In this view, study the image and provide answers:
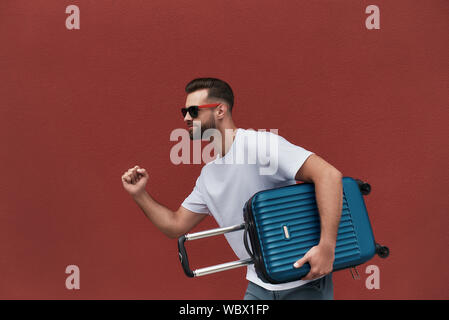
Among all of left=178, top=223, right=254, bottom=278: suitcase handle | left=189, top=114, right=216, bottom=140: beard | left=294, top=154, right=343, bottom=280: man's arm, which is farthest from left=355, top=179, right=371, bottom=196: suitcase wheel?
left=189, top=114, right=216, bottom=140: beard

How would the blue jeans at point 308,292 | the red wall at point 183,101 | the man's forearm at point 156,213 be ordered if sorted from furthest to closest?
the red wall at point 183,101
the man's forearm at point 156,213
the blue jeans at point 308,292

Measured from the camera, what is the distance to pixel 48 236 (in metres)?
2.01

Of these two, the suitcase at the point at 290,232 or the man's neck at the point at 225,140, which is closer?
the suitcase at the point at 290,232

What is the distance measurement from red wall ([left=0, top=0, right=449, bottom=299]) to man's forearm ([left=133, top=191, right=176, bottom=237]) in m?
0.55

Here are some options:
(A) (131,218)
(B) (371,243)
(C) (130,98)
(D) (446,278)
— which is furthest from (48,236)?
(D) (446,278)

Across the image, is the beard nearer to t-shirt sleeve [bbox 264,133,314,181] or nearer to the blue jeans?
t-shirt sleeve [bbox 264,133,314,181]

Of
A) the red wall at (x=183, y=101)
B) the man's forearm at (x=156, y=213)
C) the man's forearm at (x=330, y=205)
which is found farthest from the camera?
the red wall at (x=183, y=101)

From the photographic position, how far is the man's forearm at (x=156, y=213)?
138 cm

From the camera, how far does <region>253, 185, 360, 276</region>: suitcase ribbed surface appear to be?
110 centimetres

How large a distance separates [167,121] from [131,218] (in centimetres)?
57

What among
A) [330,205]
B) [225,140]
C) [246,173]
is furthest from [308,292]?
[225,140]

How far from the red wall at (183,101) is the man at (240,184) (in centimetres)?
59

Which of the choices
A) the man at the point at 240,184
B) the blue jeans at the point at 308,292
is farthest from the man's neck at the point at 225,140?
the blue jeans at the point at 308,292

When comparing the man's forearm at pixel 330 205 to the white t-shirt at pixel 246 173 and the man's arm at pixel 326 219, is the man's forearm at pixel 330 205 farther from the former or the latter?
the white t-shirt at pixel 246 173
